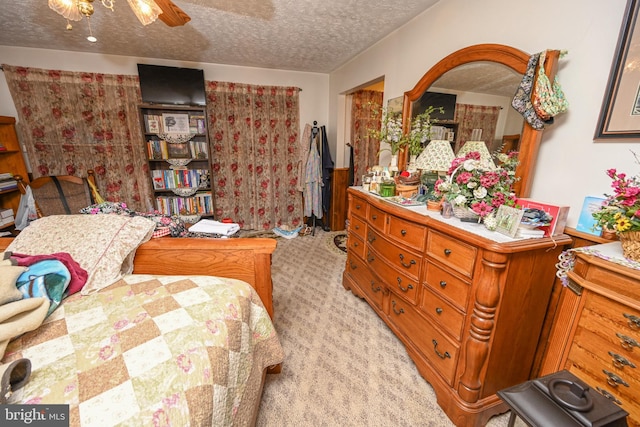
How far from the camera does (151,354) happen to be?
2.50 feet

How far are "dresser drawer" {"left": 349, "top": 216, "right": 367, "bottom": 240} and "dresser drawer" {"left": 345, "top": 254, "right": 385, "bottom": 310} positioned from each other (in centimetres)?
24

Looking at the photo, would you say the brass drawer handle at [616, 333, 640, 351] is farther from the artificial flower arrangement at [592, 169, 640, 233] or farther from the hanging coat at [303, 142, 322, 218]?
the hanging coat at [303, 142, 322, 218]

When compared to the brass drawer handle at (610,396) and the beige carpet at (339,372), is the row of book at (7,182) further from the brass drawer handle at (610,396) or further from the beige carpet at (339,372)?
the brass drawer handle at (610,396)

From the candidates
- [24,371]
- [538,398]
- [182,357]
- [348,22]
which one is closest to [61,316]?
[24,371]

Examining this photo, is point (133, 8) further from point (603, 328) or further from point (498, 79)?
point (603, 328)

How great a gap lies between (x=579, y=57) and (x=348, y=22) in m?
1.64

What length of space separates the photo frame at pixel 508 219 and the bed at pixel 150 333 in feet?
3.60

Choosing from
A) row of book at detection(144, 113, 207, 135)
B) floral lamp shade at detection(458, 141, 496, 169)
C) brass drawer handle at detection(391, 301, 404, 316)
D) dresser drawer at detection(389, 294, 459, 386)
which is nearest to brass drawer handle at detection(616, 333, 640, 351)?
dresser drawer at detection(389, 294, 459, 386)

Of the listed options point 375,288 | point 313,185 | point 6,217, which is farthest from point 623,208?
point 6,217

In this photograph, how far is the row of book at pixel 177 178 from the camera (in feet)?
11.0

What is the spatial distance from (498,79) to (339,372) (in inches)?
77.9

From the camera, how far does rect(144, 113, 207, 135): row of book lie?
10.6 feet

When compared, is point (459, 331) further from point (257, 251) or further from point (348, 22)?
point (348, 22)

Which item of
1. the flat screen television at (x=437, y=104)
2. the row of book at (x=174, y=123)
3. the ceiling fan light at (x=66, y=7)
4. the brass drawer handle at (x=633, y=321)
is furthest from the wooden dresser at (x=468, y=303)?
the row of book at (x=174, y=123)
